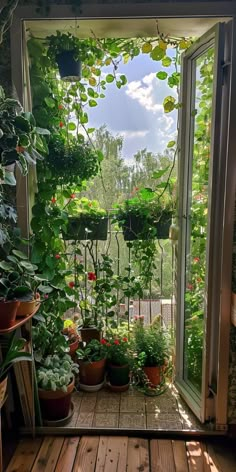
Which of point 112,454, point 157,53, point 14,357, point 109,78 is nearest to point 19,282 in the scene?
point 14,357

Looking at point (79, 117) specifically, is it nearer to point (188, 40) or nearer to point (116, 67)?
point (116, 67)

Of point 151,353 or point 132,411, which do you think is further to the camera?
point 151,353

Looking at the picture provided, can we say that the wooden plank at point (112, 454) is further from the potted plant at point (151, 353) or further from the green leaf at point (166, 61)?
the green leaf at point (166, 61)

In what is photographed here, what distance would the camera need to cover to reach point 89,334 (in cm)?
252

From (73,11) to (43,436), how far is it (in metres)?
2.18

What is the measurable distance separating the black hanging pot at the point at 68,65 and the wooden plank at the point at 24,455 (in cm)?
196

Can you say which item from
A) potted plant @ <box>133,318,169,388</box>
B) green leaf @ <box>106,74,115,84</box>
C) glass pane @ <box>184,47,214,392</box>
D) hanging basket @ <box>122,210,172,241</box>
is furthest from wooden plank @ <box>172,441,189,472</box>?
green leaf @ <box>106,74,115,84</box>

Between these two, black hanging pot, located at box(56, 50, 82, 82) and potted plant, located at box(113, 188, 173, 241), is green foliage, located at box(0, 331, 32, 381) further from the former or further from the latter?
black hanging pot, located at box(56, 50, 82, 82)

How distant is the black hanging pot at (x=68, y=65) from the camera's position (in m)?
1.95

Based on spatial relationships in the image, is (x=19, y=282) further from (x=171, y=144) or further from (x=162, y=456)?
(x=171, y=144)

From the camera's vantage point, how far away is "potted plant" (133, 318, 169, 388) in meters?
2.40

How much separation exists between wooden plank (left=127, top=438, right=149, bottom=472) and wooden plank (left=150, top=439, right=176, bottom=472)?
0.10 ft

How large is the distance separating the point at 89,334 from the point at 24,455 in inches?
32.3

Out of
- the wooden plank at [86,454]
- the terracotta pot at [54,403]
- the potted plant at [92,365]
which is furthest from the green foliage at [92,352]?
the wooden plank at [86,454]
